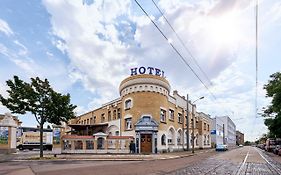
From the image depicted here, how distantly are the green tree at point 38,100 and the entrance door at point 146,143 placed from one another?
474 inches

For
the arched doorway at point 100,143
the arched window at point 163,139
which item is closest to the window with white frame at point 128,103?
the arched doorway at point 100,143

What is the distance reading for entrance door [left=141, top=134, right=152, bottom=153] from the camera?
131 ft

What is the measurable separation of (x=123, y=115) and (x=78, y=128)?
15.1 metres

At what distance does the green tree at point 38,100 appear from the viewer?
30406 mm

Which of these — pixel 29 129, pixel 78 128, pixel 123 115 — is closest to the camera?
pixel 123 115

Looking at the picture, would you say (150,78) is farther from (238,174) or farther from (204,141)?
(204,141)

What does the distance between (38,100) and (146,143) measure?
15.8 metres

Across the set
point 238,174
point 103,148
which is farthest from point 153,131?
point 238,174

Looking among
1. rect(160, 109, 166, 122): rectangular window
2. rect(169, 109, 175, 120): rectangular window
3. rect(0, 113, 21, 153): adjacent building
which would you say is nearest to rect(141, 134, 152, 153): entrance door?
rect(160, 109, 166, 122): rectangular window

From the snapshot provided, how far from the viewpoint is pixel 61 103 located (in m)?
32.1

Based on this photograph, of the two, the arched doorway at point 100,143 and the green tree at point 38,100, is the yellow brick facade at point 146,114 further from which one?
the green tree at point 38,100

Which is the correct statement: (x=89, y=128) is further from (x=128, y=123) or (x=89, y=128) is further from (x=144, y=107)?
(x=144, y=107)

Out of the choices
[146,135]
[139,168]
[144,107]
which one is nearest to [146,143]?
[146,135]

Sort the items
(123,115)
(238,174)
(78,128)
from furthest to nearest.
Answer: (78,128) → (123,115) → (238,174)
